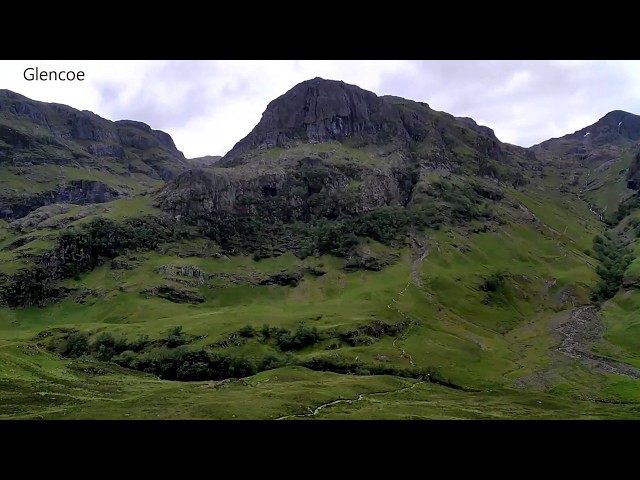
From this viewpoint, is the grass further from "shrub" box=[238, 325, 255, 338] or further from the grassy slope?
"shrub" box=[238, 325, 255, 338]

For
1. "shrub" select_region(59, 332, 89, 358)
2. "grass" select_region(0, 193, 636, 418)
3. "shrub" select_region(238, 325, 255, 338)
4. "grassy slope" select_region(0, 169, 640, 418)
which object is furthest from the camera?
"shrub" select_region(238, 325, 255, 338)

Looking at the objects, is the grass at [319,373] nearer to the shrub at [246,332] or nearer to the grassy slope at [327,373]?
the grassy slope at [327,373]

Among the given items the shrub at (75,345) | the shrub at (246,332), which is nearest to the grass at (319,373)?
the shrub at (246,332)

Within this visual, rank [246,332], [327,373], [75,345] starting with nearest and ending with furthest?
[327,373] → [75,345] → [246,332]

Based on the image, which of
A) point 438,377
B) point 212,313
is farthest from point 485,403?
point 212,313

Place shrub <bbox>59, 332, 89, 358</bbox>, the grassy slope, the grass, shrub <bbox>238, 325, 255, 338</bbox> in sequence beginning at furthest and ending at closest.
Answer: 1. shrub <bbox>238, 325, 255, 338</bbox>
2. shrub <bbox>59, 332, 89, 358</bbox>
3. the grass
4. the grassy slope

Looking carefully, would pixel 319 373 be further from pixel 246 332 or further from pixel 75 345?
pixel 75 345

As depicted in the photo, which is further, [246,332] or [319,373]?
[246,332]

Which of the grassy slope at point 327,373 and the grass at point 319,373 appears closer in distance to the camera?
the grassy slope at point 327,373

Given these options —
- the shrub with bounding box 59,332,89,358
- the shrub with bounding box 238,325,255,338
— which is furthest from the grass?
the shrub with bounding box 59,332,89,358

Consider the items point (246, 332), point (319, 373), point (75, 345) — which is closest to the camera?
point (319, 373)

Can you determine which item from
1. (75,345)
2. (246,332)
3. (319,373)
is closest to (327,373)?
(319,373)
